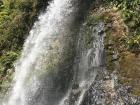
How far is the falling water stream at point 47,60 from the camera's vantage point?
891 centimetres

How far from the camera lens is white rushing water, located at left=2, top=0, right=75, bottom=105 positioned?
1127 cm

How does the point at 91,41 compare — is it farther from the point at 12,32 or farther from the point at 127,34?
the point at 12,32

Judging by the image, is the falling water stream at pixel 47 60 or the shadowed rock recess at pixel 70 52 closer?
the shadowed rock recess at pixel 70 52

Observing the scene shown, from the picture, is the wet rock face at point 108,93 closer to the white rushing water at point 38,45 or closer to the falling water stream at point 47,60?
the falling water stream at point 47,60

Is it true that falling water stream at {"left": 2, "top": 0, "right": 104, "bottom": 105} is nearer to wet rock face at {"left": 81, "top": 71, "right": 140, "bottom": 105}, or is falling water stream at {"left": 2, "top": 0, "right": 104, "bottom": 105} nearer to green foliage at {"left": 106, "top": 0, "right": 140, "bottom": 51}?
wet rock face at {"left": 81, "top": 71, "right": 140, "bottom": 105}

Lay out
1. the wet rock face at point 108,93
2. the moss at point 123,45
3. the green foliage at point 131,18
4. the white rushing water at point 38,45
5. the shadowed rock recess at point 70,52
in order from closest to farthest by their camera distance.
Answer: the wet rock face at point 108,93, the moss at point 123,45, the shadowed rock recess at point 70,52, the green foliage at point 131,18, the white rushing water at point 38,45

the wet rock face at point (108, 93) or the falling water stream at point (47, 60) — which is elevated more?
the falling water stream at point (47, 60)

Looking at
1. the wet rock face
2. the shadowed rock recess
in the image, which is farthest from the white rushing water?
the wet rock face

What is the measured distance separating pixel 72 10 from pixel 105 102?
4774mm

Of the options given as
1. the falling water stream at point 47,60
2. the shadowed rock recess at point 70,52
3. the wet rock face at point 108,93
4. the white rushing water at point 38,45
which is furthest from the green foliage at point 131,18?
the white rushing water at point 38,45

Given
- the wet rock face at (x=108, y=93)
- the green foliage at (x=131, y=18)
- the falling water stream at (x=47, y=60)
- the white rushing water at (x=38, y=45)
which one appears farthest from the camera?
the white rushing water at (x=38, y=45)

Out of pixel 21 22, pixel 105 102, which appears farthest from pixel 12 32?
pixel 105 102

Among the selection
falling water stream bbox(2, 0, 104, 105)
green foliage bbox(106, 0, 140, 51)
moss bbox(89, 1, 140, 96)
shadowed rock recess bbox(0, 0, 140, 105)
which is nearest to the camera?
moss bbox(89, 1, 140, 96)

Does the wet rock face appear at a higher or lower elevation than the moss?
lower
